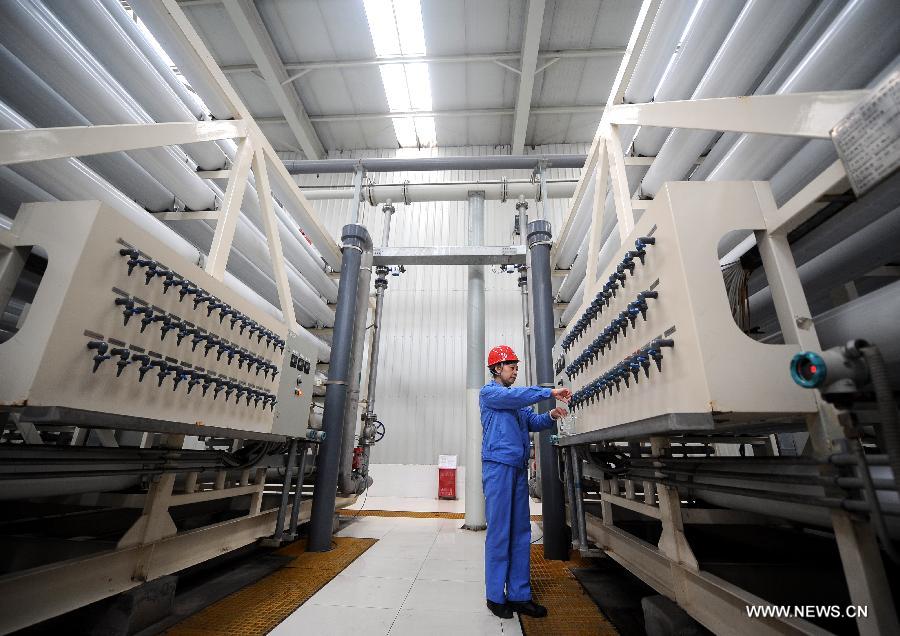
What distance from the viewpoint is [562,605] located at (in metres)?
2.00

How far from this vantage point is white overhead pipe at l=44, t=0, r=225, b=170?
6.42ft

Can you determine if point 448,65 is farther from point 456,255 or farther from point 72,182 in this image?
point 72,182

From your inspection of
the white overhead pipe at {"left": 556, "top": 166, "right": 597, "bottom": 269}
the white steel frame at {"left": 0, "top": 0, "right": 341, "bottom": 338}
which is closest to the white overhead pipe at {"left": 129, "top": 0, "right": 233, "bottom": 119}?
the white steel frame at {"left": 0, "top": 0, "right": 341, "bottom": 338}

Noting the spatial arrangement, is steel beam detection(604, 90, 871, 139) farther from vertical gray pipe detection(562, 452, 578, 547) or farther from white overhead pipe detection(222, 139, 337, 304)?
white overhead pipe detection(222, 139, 337, 304)

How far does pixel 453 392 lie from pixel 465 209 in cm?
329

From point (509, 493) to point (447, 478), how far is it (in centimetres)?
377

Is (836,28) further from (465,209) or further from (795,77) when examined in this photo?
(465,209)

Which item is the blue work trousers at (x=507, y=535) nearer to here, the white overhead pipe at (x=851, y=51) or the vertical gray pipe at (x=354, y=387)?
the vertical gray pipe at (x=354, y=387)

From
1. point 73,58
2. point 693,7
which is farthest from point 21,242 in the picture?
point 693,7

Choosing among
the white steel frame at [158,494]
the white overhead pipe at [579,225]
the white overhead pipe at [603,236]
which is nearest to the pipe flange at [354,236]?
the white steel frame at [158,494]

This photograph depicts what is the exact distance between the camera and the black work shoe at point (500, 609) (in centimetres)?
188

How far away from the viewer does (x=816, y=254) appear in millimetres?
1675

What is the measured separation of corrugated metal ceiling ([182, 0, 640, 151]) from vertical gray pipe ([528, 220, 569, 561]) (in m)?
3.80

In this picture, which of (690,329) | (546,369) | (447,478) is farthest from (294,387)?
(447,478)
